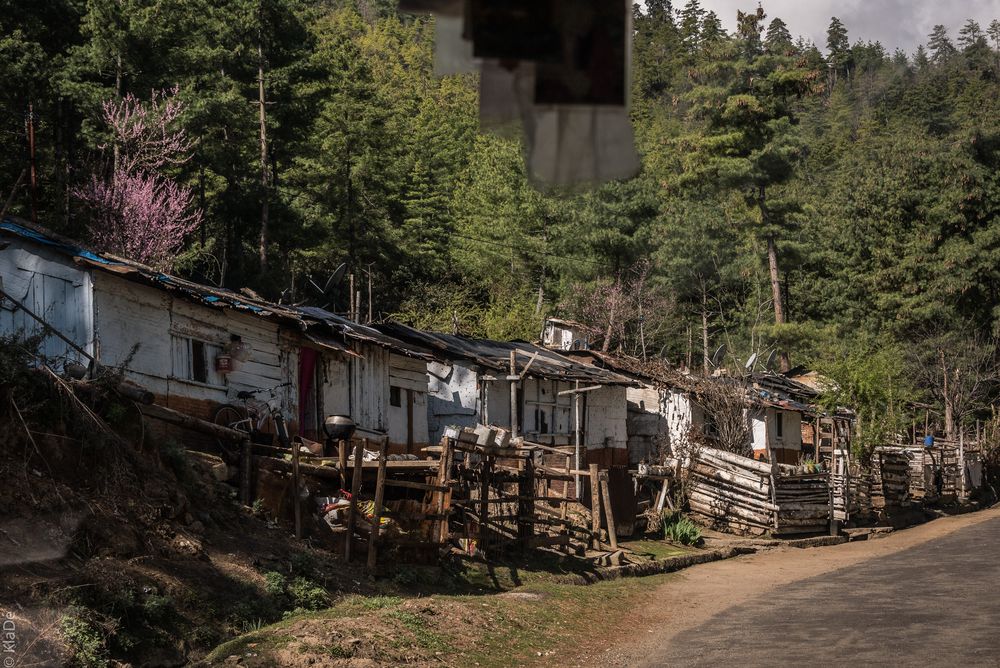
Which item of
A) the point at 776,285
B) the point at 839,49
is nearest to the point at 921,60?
the point at 839,49

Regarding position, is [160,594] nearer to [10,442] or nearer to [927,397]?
[10,442]

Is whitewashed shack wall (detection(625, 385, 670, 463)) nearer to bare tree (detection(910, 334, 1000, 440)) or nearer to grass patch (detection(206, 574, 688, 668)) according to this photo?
grass patch (detection(206, 574, 688, 668))

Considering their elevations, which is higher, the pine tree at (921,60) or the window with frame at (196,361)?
the pine tree at (921,60)

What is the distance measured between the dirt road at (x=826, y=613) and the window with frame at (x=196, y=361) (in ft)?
28.5

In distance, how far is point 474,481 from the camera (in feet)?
66.0

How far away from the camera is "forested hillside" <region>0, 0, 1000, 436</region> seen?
119 feet

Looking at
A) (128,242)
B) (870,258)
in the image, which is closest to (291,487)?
(128,242)

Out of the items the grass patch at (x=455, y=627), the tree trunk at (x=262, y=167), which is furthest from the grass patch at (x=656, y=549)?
the tree trunk at (x=262, y=167)

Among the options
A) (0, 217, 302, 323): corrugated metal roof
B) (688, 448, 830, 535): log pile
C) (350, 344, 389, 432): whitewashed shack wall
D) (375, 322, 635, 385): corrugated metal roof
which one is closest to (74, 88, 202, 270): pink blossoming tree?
(375, 322, 635, 385): corrugated metal roof

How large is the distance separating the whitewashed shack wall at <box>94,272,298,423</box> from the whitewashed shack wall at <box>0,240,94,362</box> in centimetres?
24

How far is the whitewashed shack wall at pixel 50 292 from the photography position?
18.3m

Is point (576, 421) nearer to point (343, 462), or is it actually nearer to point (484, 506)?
point (484, 506)

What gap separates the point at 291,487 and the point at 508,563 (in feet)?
14.7

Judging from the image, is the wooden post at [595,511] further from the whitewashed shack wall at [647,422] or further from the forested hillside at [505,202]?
the forested hillside at [505,202]
